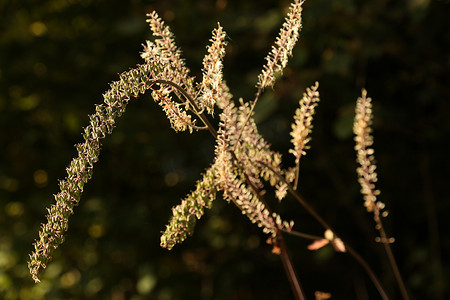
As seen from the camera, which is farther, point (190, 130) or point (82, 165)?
point (190, 130)

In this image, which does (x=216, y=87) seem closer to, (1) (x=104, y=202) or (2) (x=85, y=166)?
(2) (x=85, y=166)

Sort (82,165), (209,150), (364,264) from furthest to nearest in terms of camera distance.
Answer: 1. (209,150)
2. (364,264)
3. (82,165)

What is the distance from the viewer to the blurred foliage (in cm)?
240

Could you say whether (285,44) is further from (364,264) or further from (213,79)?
(364,264)

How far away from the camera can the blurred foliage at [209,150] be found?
240cm

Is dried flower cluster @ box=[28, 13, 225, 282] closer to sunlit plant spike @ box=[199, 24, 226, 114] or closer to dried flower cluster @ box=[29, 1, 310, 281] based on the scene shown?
dried flower cluster @ box=[29, 1, 310, 281]

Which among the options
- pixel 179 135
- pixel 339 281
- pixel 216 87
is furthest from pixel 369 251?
pixel 216 87

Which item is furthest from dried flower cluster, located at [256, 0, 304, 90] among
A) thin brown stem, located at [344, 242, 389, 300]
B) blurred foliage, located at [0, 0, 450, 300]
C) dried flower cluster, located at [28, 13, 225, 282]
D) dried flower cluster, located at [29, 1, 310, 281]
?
blurred foliage, located at [0, 0, 450, 300]

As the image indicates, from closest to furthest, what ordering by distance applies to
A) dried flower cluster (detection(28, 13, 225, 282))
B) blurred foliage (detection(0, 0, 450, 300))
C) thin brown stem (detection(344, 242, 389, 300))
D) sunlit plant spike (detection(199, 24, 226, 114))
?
dried flower cluster (detection(28, 13, 225, 282)) < sunlit plant spike (detection(199, 24, 226, 114)) < thin brown stem (detection(344, 242, 389, 300)) < blurred foliage (detection(0, 0, 450, 300))

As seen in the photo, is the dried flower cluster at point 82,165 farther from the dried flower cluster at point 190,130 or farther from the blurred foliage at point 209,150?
the blurred foliage at point 209,150

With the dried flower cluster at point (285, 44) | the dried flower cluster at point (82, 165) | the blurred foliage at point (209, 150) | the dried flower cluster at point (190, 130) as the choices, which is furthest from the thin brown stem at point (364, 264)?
the blurred foliage at point (209, 150)

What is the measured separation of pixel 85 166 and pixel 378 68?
7.60 ft

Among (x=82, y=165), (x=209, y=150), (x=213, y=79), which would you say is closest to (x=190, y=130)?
(x=213, y=79)

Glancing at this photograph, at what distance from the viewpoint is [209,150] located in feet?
7.98
